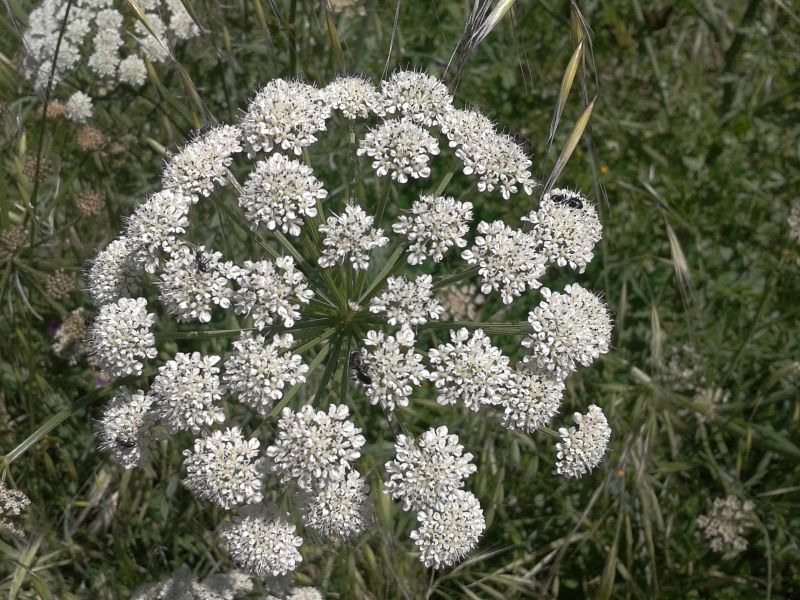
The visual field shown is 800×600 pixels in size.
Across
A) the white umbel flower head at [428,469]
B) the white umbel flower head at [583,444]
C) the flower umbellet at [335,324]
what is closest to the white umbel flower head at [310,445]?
the flower umbellet at [335,324]

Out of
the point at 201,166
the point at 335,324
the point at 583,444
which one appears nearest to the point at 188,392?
the point at 335,324

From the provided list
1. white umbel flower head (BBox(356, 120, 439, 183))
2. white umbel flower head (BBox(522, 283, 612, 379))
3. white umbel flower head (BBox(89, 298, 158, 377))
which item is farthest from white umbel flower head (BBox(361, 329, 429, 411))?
white umbel flower head (BBox(89, 298, 158, 377))

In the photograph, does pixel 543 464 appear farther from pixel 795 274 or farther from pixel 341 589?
pixel 795 274

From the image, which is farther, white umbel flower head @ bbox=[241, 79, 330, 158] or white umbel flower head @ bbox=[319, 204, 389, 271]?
white umbel flower head @ bbox=[241, 79, 330, 158]

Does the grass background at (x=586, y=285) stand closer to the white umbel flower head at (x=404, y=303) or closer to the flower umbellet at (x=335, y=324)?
the flower umbellet at (x=335, y=324)

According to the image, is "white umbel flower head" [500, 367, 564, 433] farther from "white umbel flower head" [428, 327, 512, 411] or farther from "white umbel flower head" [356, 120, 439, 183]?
"white umbel flower head" [356, 120, 439, 183]

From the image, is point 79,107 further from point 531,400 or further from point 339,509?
point 531,400
